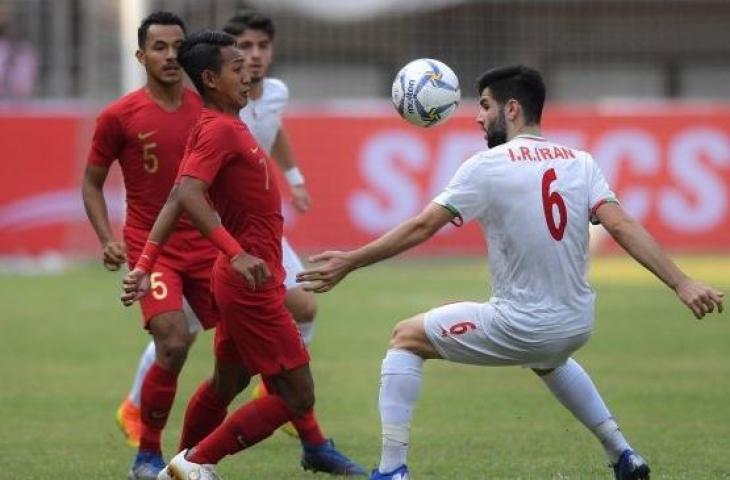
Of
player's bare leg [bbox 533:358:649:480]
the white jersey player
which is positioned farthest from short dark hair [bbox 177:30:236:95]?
the white jersey player

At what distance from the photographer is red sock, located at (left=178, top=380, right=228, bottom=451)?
27.4 ft

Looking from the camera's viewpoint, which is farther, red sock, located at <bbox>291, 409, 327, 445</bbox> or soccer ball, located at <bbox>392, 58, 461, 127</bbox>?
red sock, located at <bbox>291, 409, 327, 445</bbox>

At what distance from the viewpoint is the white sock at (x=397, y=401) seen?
25.2ft

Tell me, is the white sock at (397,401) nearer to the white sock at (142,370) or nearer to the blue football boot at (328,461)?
the blue football boot at (328,461)

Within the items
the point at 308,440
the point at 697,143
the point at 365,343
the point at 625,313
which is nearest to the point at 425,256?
the point at 697,143

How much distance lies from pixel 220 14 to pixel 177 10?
83 cm

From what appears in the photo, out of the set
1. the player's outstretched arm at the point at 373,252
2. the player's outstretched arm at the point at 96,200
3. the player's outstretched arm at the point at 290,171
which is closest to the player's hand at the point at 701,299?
the player's outstretched arm at the point at 373,252

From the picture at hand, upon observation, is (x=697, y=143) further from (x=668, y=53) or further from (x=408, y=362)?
(x=408, y=362)

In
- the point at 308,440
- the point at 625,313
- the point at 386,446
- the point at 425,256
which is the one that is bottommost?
the point at 425,256

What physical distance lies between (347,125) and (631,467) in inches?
622

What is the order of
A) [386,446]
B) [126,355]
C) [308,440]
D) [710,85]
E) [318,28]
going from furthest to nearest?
[710,85] → [318,28] → [126,355] → [308,440] → [386,446]

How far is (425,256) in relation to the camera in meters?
23.9

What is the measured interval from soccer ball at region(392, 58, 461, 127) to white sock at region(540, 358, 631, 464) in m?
1.41

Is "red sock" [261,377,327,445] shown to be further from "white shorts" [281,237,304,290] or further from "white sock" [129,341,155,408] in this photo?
"white sock" [129,341,155,408]
